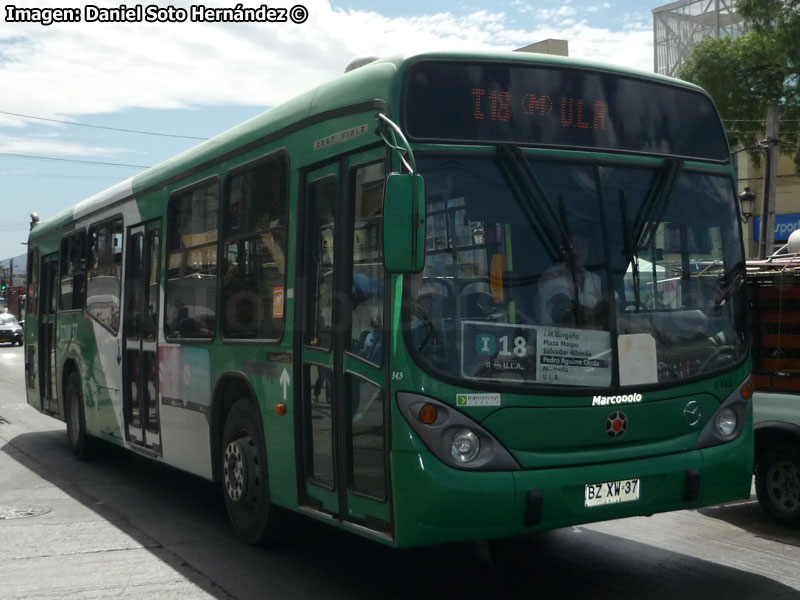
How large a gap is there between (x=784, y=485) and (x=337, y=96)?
438 cm

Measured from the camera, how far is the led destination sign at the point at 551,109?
5.75 metres

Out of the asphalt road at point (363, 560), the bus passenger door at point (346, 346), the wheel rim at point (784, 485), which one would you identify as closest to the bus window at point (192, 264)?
the asphalt road at point (363, 560)

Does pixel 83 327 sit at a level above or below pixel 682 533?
above

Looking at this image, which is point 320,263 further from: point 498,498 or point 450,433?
point 498,498

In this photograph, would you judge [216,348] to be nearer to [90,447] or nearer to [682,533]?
[682,533]

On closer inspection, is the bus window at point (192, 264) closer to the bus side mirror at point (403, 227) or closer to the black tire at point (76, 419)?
the bus side mirror at point (403, 227)

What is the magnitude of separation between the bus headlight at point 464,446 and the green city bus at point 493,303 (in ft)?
0.03

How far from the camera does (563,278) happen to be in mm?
5703

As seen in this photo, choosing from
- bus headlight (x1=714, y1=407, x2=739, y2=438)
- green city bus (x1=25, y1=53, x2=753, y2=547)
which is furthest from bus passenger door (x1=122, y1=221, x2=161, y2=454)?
bus headlight (x1=714, y1=407, x2=739, y2=438)

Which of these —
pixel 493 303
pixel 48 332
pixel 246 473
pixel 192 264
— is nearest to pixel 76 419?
pixel 48 332

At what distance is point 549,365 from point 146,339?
5192 mm

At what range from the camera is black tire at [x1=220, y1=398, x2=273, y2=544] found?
23.9ft

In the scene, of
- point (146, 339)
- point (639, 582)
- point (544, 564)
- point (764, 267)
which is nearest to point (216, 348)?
point (146, 339)

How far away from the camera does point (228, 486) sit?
7812 millimetres
